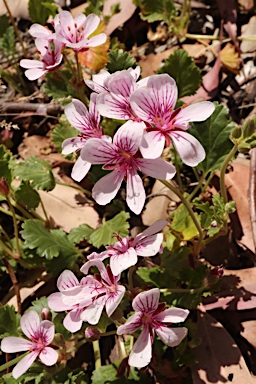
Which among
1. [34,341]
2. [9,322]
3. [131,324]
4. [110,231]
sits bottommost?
[9,322]

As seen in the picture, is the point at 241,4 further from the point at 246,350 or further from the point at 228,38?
the point at 246,350

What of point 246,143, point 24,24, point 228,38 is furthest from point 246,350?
point 24,24

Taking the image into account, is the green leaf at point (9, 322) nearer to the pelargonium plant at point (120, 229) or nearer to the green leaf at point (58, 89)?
the pelargonium plant at point (120, 229)

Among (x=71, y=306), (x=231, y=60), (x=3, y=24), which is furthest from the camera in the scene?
(x=3, y=24)

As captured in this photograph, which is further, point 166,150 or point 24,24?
point 24,24

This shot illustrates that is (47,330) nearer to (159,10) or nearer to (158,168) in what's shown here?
(158,168)

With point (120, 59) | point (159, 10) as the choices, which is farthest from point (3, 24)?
point (120, 59)

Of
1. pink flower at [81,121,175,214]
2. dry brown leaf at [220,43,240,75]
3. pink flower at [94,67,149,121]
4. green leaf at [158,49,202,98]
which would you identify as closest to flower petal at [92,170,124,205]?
pink flower at [81,121,175,214]

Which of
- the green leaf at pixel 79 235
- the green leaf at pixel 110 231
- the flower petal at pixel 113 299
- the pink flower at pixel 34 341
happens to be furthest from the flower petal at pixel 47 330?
the green leaf at pixel 79 235
